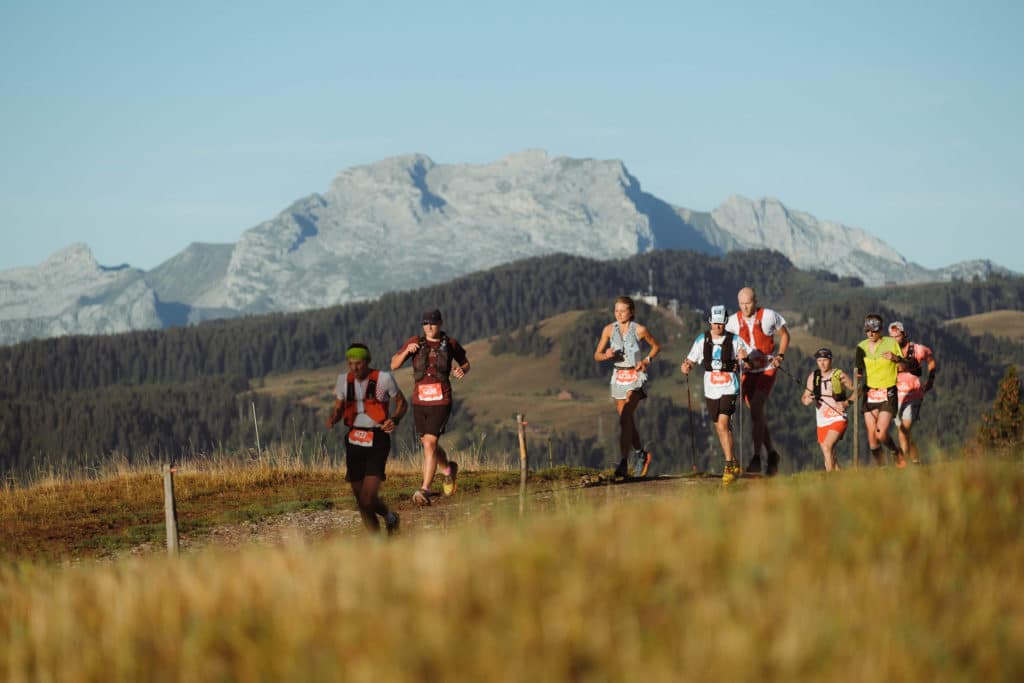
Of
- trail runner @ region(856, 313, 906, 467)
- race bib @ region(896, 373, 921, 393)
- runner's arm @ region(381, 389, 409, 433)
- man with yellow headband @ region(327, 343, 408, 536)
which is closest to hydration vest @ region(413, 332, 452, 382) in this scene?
runner's arm @ region(381, 389, 409, 433)

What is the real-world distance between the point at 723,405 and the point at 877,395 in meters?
3.01

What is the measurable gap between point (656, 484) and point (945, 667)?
1229 centimetres

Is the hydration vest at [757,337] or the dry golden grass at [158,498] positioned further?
the hydration vest at [757,337]

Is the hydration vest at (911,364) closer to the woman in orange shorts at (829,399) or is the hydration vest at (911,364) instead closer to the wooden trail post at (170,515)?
the woman in orange shorts at (829,399)

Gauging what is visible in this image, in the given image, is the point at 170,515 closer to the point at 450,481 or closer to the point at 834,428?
the point at 450,481

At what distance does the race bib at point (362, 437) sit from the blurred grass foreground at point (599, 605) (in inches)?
230

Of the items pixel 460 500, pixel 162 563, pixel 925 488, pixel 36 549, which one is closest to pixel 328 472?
pixel 460 500

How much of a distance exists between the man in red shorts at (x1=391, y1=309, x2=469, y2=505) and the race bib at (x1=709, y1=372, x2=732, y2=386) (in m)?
3.15

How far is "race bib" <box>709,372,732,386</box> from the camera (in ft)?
54.5

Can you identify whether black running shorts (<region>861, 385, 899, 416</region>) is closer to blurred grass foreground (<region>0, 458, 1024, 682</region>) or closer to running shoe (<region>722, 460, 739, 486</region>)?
running shoe (<region>722, 460, 739, 486</region>)

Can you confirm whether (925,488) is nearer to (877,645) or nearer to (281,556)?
(877,645)

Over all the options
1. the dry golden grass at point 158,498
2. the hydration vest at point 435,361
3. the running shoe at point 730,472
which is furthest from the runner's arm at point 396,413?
the running shoe at point 730,472

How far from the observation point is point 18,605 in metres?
7.27

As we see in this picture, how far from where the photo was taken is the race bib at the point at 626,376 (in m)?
17.3
